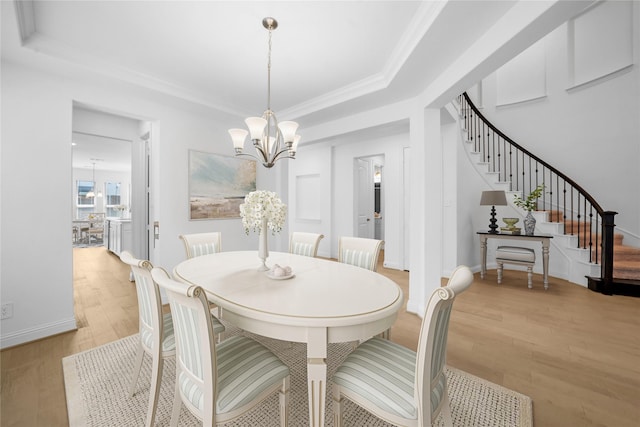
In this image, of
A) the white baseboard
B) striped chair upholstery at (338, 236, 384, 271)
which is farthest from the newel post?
the white baseboard

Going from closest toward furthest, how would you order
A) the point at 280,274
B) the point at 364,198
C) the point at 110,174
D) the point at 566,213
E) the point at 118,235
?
1. the point at 280,274
2. the point at 566,213
3. the point at 118,235
4. the point at 364,198
5. the point at 110,174

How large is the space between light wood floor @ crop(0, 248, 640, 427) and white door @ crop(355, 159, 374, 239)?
2.88 m

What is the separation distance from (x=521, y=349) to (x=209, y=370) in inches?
101

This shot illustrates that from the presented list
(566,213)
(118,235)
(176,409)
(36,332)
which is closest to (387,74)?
(176,409)

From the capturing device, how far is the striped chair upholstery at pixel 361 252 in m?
2.36

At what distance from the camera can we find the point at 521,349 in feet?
7.64

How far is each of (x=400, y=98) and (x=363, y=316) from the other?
2687 mm

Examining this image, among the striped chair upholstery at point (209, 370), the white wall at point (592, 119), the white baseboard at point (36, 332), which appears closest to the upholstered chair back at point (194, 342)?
the striped chair upholstery at point (209, 370)

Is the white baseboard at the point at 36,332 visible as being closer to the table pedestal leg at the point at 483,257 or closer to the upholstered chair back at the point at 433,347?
the upholstered chair back at the point at 433,347

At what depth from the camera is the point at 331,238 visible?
625 centimetres

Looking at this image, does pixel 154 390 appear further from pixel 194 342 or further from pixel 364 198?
pixel 364 198

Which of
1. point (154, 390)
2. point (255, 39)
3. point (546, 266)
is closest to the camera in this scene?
point (154, 390)

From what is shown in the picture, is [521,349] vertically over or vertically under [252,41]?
under

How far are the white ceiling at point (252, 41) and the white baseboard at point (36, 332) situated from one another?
2351 millimetres
